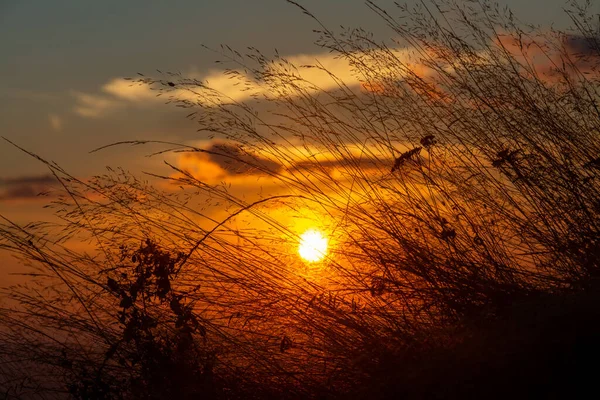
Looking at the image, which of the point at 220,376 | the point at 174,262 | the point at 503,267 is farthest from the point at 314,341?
the point at 503,267

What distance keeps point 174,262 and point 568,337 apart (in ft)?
5.59

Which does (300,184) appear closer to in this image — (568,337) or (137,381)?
(137,381)

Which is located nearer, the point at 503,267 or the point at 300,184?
the point at 503,267

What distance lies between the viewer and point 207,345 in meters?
3.19

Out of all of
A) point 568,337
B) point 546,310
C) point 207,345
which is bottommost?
point 568,337

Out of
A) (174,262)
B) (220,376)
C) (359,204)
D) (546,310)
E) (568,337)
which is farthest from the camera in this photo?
(359,204)

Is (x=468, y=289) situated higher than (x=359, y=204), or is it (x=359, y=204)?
(x=359, y=204)

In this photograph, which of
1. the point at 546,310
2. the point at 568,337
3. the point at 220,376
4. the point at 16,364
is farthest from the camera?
the point at 16,364

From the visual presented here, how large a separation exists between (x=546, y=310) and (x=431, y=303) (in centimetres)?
69

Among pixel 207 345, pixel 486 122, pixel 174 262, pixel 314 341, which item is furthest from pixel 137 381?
pixel 486 122

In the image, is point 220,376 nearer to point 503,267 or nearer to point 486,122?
point 503,267

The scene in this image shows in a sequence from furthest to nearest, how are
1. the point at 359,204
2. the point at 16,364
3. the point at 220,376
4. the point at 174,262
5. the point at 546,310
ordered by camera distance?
1. the point at 359,204
2. the point at 16,364
3. the point at 174,262
4. the point at 220,376
5. the point at 546,310

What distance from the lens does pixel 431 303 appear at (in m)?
3.29

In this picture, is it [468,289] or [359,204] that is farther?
[359,204]
